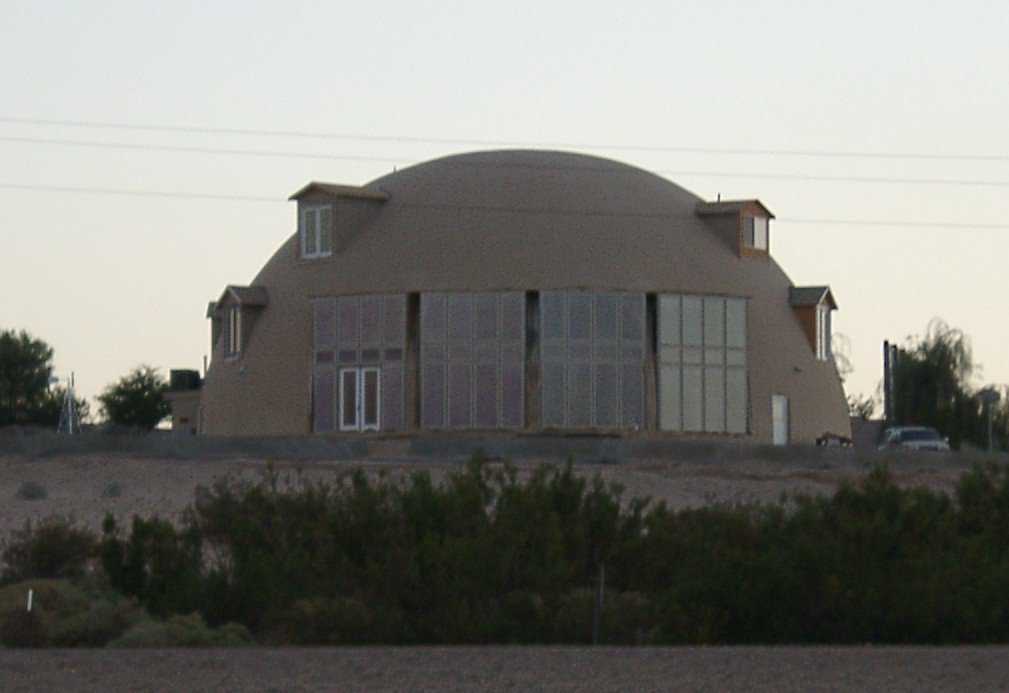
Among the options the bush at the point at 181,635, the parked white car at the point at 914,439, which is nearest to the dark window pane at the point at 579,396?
the parked white car at the point at 914,439

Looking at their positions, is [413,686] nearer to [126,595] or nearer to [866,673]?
[866,673]

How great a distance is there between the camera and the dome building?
5341 cm

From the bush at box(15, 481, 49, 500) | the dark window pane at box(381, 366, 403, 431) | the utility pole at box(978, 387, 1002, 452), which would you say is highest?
the utility pole at box(978, 387, 1002, 452)

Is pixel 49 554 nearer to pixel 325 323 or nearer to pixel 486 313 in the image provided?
pixel 486 313

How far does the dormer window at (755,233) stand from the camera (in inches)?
2255

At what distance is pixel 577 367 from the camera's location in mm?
53344

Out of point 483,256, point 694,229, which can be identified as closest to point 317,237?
point 483,256

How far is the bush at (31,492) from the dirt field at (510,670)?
16231mm

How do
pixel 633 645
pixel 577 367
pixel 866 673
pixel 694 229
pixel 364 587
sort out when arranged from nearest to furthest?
pixel 866 673 → pixel 633 645 → pixel 364 587 → pixel 577 367 → pixel 694 229

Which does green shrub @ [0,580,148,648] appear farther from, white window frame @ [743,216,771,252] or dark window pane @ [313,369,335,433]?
white window frame @ [743,216,771,252]

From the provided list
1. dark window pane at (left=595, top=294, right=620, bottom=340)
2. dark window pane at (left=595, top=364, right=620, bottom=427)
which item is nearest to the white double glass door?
dark window pane at (left=595, top=364, right=620, bottom=427)

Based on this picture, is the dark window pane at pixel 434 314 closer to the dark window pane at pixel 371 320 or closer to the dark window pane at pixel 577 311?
the dark window pane at pixel 371 320

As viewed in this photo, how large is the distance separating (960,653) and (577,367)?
115 feet

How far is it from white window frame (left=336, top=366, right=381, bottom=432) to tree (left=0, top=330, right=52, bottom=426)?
32600 millimetres
